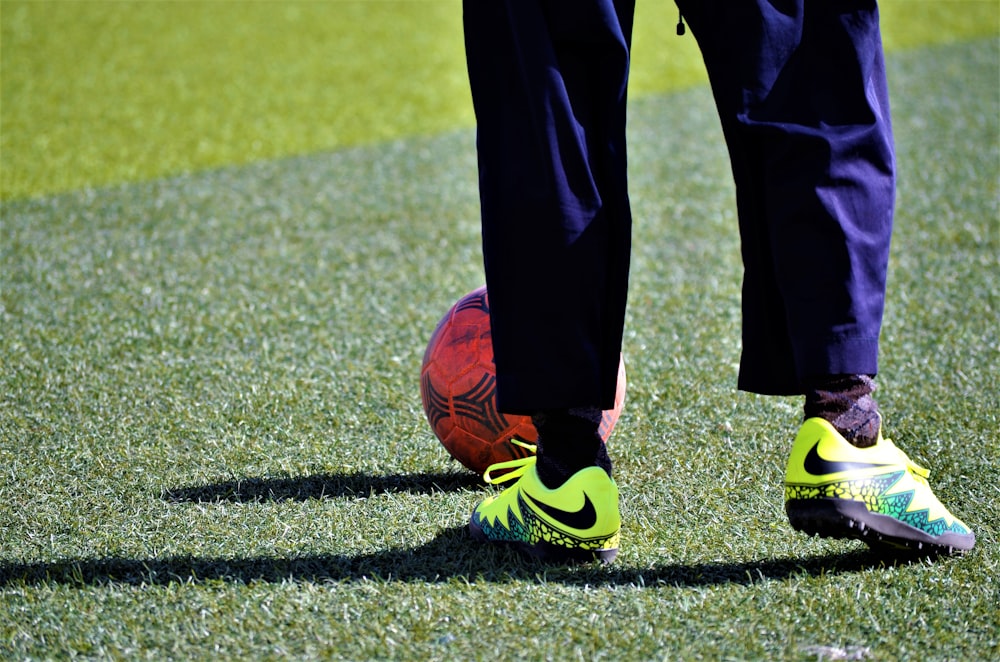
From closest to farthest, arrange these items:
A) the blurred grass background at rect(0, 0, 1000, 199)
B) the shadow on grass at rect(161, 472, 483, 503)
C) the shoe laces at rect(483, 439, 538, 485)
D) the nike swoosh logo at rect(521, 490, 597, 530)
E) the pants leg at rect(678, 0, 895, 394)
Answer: the pants leg at rect(678, 0, 895, 394) < the nike swoosh logo at rect(521, 490, 597, 530) < the shoe laces at rect(483, 439, 538, 485) < the shadow on grass at rect(161, 472, 483, 503) < the blurred grass background at rect(0, 0, 1000, 199)

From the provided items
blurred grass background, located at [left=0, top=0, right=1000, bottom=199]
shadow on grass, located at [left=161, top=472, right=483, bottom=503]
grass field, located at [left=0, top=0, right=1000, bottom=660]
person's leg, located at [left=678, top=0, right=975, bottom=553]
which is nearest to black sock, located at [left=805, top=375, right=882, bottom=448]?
person's leg, located at [left=678, top=0, right=975, bottom=553]

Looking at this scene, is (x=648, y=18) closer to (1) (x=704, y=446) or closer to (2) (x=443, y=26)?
(2) (x=443, y=26)

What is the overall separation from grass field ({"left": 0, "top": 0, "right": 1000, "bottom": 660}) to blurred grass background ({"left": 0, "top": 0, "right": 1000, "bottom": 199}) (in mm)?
129

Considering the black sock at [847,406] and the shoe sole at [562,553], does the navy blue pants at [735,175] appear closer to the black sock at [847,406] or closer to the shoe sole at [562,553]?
the black sock at [847,406]

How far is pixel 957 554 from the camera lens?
6.91 ft

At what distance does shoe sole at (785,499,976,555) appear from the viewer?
190 cm

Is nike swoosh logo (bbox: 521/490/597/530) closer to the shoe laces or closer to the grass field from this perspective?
the grass field

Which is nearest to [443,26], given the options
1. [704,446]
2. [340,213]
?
[340,213]

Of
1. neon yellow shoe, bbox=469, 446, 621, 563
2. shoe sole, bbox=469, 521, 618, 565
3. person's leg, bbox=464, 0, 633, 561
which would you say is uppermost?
person's leg, bbox=464, 0, 633, 561

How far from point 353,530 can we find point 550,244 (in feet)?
2.43

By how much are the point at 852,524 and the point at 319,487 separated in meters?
1.18

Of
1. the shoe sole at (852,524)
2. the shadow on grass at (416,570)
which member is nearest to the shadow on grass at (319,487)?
the shadow on grass at (416,570)

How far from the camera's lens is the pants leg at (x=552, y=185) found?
1952 millimetres

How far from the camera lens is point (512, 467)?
256 cm
